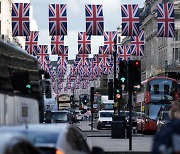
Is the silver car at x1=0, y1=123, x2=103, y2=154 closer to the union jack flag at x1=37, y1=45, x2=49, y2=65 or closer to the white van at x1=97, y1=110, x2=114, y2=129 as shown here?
the white van at x1=97, y1=110, x2=114, y2=129

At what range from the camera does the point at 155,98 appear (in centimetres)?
4809

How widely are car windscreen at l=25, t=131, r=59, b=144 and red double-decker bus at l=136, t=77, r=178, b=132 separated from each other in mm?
37989

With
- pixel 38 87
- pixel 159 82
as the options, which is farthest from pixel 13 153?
pixel 159 82

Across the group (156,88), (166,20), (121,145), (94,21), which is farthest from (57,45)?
(121,145)

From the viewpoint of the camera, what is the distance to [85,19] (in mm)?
42156

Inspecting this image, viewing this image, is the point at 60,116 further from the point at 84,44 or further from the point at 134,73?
the point at 134,73

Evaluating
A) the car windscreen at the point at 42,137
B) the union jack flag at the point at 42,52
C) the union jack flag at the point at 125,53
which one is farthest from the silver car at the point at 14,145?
the union jack flag at the point at 125,53

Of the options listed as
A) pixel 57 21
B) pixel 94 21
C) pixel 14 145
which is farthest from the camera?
pixel 57 21

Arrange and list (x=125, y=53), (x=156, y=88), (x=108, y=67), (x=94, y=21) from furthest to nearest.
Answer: (x=108, y=67)
(x=125, y=53)
(x=156, y=88)
(x=94, y=21)

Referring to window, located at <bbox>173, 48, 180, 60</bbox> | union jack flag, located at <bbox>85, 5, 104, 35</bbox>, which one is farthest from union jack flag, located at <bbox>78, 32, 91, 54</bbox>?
window, located at <bbox>173, 48, 180, 60</bbox>

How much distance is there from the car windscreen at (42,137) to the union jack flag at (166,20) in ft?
107

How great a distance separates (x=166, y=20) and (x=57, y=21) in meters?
6.26

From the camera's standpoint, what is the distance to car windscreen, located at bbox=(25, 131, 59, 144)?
362 inches

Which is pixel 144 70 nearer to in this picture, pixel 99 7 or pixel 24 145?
pixel 99 7
